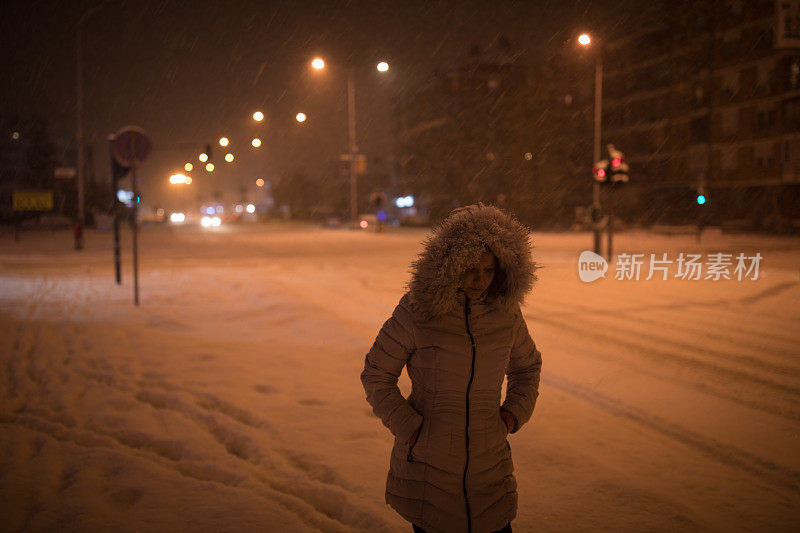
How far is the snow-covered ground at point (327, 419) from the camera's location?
12.3 feet

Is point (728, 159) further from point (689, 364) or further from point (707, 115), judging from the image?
point (689, 364)

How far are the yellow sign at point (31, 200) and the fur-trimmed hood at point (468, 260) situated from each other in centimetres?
3550

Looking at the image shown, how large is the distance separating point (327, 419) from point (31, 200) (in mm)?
33594

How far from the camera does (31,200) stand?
32938mm

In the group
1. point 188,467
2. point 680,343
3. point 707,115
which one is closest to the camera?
point 188,467

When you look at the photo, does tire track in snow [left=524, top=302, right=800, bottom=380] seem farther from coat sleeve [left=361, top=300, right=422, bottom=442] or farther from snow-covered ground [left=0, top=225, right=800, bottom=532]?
coat sleeve [left=361, top=300, right=422, bottom=442]

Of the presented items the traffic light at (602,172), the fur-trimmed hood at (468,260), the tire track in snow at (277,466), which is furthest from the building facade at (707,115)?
the fur-trimmed hood at (468,260)

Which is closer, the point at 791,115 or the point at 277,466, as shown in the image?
the point at 277,466

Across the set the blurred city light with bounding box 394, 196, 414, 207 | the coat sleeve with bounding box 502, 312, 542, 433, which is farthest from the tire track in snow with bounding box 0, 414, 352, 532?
the blurred city light with bounding box 394, 196, 414, 207

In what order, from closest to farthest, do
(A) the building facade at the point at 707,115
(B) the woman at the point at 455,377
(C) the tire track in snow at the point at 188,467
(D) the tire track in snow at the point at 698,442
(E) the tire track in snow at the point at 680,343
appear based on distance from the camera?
(B) the woman at the point at 455,377 < (C) the tire track in snow at the point at 188,467 < (D) the tire track in snow at the point at 698,442 < (E) the tire track in snow at the point at 680,343 < (A) the building facade at the point at 707,115

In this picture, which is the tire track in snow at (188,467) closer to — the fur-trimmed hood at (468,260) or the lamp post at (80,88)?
the fur-trimmed hood at (468,260)

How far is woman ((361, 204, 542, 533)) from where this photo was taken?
8.13 ft

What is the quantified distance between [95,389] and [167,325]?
3460 mm

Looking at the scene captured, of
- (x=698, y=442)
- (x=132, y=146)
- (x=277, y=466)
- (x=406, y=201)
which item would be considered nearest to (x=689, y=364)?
(x=698, y=442)
